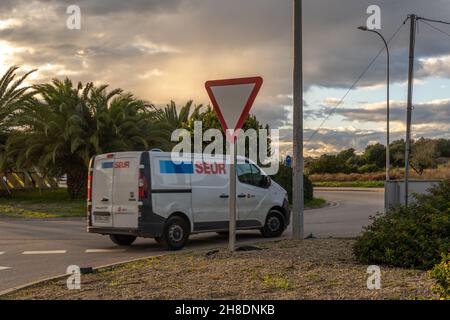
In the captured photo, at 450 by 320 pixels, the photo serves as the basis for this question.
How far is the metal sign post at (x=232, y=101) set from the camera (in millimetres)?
9500

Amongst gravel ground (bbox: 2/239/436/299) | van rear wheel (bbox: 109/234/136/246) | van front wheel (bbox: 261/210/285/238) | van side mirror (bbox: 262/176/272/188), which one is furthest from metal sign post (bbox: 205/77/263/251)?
van front wheel (bbox: 261/210/285/238)

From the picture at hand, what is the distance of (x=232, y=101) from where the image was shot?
9.62 m

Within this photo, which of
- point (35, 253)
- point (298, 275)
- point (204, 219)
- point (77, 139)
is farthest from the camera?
point (77, 139)

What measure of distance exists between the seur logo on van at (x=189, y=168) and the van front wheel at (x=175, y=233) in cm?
Result: 95

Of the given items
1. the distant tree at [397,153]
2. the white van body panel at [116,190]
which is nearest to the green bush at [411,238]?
the white van body panel at [116,190]

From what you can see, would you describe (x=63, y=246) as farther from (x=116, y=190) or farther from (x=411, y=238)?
(x=411, y=238)

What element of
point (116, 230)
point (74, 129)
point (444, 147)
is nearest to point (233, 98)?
point (116, 230)

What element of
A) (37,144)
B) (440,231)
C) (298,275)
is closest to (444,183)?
(440,231)

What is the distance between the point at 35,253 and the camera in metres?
12.0

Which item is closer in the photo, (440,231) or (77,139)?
(440,231)

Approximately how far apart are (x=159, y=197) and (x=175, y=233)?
820mm

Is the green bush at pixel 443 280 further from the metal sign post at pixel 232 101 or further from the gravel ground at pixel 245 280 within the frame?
the metal sign post at pixel 232 101
